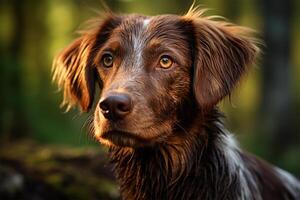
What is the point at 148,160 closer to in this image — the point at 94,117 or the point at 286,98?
the point at 94,117

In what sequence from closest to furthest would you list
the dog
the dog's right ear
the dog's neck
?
the dog
the dog's neck
the dog's right ear

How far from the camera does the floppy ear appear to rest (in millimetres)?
5820

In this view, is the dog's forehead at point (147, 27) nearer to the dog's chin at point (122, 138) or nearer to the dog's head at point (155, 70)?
the dog's head at point (155, 70)

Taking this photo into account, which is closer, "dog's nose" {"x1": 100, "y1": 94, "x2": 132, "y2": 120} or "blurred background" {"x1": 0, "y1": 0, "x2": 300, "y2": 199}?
"dog's nose" {"x1": 100, "y1": 94, "x2": 132, "y2": 120}

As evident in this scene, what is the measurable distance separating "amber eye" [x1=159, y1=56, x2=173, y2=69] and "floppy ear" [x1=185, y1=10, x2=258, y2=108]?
0.22 metres

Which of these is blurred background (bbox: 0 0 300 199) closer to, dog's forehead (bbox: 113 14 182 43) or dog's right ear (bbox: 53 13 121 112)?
dog's right ear (bbox: 53 13 121 112)

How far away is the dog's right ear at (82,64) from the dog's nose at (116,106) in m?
1.07

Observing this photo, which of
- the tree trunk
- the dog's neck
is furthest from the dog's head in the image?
the tree trunk

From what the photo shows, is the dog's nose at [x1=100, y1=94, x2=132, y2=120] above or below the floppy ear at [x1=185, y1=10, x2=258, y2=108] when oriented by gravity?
below

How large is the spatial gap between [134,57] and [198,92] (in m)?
0.57

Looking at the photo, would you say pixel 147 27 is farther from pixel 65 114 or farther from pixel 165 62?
pixel 65 114

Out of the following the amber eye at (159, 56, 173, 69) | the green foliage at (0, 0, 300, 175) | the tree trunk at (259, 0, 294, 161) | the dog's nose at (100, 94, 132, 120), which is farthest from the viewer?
the tree trunk at (259, 0, 294, 161)

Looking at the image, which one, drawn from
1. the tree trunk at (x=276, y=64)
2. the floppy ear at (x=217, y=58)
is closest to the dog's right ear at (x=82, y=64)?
the floppy ear at (x=217, y=58)

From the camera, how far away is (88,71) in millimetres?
6418
